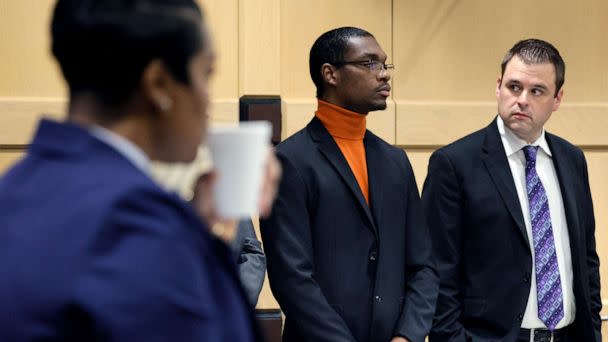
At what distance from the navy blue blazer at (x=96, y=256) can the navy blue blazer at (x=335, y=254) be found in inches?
67.8

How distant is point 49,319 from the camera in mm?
961

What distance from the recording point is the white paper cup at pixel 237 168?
3.97 ft

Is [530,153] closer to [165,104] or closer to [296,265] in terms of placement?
[296,265]

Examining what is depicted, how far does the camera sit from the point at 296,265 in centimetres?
277

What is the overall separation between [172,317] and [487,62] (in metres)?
3.65

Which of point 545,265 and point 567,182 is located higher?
point 567,182

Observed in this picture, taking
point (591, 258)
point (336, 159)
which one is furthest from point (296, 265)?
point (591, 258)

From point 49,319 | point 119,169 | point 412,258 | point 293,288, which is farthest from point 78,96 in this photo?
point 412,258

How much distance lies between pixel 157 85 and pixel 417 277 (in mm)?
1998

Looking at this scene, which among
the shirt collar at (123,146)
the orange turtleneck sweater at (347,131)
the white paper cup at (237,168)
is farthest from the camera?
the orange turtleneck sweater at (347,131)

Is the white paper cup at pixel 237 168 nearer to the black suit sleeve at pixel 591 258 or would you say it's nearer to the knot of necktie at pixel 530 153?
the knot of necktie at pixel 530 153

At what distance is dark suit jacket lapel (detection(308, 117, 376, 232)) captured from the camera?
2.86m

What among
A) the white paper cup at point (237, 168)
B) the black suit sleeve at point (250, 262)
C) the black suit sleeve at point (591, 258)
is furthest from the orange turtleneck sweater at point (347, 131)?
the white paper cup at point (237, 168)

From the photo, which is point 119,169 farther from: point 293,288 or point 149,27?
point 293,288
